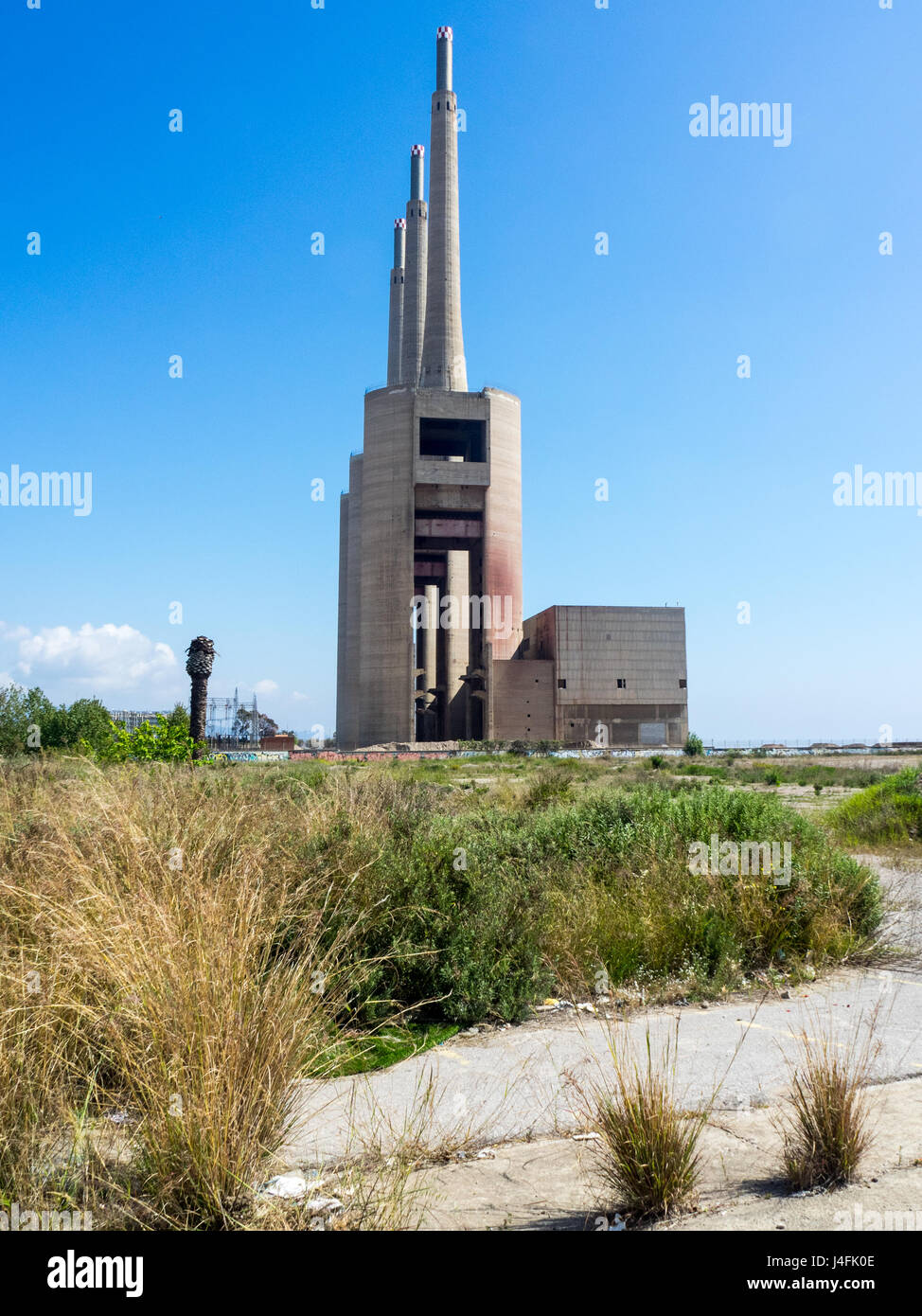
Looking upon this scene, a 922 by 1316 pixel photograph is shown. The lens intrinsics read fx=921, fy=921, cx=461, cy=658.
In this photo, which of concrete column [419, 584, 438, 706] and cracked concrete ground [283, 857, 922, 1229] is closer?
cracked concrete ground [283, 857, 922, 1229]

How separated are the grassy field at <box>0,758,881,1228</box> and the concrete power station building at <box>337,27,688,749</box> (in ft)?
189

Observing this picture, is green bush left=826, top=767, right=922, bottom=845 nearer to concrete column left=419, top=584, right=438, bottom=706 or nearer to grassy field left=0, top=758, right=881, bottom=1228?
grassy field left=0, top=758, right=881, bottom=1228

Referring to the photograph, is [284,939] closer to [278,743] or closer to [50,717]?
[50,717]

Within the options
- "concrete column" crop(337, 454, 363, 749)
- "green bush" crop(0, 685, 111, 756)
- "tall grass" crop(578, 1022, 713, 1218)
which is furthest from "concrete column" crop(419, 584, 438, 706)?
"tall grass" crop(578, 1022, 713, 1218)

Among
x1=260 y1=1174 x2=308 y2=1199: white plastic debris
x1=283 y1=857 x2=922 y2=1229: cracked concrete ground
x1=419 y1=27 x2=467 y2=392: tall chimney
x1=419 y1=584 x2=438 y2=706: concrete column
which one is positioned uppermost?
x1=419 y1=27 x2=467 y2=392: tall chimney

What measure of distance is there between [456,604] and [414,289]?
3381cm

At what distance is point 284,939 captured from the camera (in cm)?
585

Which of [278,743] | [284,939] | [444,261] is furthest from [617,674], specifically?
[284,939]

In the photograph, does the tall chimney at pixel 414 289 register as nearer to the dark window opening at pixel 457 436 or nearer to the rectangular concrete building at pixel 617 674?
the dark window opening at pixel 457 436

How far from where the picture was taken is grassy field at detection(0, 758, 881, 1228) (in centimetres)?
323

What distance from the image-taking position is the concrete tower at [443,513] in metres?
67.4
